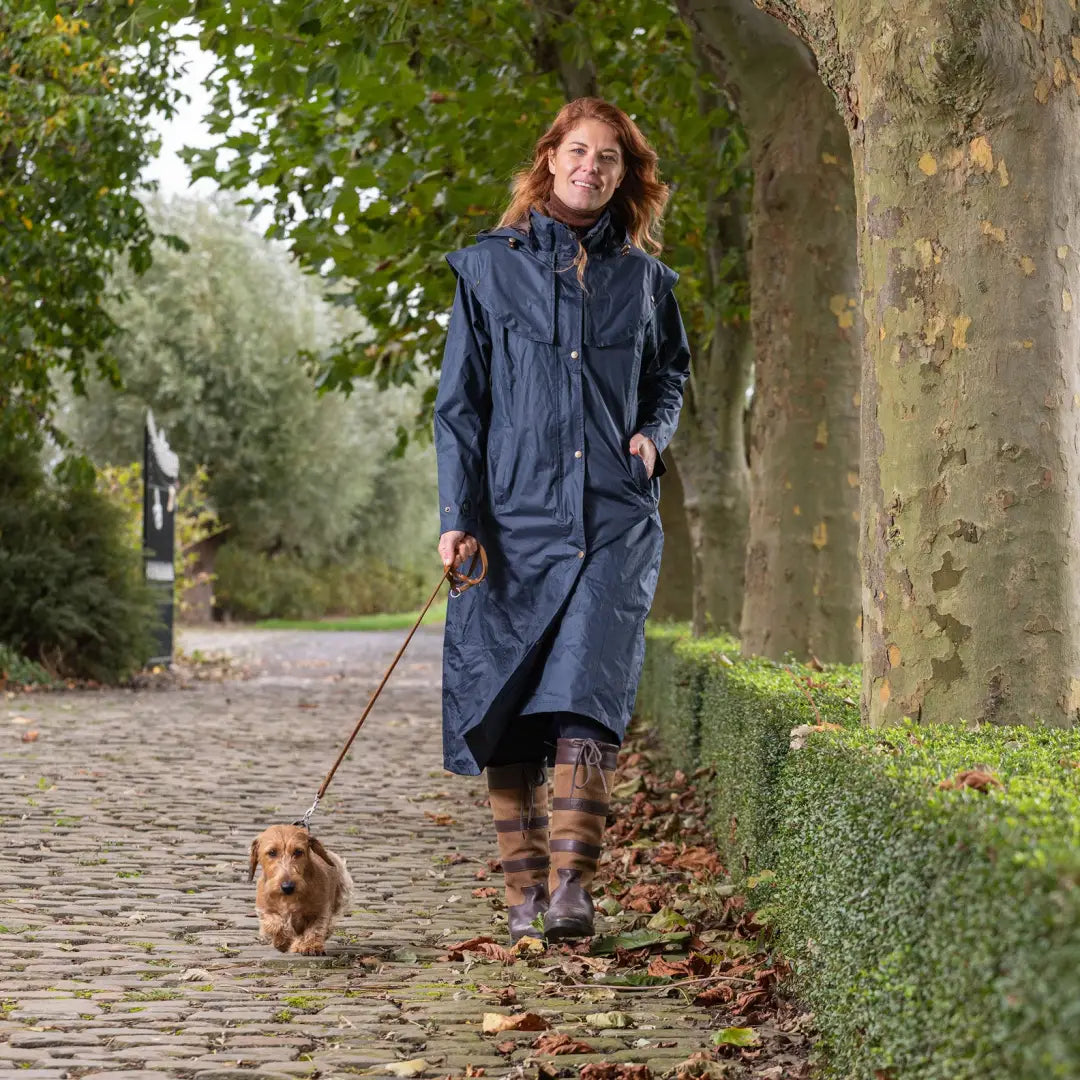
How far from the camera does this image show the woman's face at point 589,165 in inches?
188

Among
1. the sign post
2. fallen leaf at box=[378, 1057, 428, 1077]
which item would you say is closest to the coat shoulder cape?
fallen leaf at box=[378, 1057, 428, 1077]

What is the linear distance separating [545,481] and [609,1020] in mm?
1674

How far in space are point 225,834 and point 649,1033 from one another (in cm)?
369

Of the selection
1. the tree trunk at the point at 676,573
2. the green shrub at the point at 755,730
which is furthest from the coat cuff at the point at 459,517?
the tree trunk at the point at 676,573

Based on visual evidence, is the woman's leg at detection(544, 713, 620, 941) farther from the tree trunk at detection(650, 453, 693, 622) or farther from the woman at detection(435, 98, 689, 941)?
the tree trunk at detection(650, 453, 693, 622)

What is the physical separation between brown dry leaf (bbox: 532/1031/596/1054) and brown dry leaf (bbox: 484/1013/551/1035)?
5.3 inches

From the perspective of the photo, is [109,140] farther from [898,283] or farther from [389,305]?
[898,283]

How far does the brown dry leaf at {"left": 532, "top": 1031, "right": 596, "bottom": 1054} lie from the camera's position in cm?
353

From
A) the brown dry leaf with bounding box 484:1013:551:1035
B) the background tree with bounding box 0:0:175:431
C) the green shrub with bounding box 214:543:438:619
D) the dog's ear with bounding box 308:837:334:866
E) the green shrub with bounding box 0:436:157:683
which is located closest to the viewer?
the brown dry leaf with bounding box 484:1013:551:1035

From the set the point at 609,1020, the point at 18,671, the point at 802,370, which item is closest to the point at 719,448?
the point at 802,370

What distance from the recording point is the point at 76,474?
51.3 feet

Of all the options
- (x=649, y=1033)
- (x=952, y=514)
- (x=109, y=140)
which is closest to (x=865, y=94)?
(x=952, y=514)

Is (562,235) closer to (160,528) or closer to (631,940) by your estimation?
(631,940)

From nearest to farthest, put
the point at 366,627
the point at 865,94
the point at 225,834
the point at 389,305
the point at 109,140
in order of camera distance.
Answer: the point at 865,94, the point at 225,834, the point at 389,305, the point at 109,140, the point at 366,627
